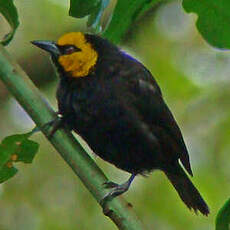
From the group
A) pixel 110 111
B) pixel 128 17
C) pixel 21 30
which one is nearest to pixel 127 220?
pixel 128 17

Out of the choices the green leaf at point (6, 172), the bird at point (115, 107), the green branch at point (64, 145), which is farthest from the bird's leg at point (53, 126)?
the bird at point (115, 107)

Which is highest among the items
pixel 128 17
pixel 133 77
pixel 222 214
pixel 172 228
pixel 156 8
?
pixel 128 17

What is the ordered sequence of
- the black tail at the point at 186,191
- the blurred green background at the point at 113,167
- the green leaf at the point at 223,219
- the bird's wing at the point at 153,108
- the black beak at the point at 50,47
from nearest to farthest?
the green leaf at the point at 223,219, the black beak at the point at 50,47, the bird's wing at the point at 153,108, the black tail at the point at 186,191, the blurred green background at the point at 113,167

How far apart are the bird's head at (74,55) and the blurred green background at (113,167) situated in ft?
6.19

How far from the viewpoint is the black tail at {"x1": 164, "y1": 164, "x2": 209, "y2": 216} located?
2.74 meters

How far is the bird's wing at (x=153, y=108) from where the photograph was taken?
8.37ft

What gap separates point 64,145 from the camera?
5.60 feet

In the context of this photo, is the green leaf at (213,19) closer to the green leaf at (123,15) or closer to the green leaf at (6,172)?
the green leaf at (123,15)

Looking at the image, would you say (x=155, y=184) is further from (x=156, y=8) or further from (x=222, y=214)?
(x=222, y=214)

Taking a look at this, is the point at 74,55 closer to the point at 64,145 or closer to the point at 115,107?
the point at 115,107

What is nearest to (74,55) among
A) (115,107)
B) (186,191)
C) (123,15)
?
(115,107)

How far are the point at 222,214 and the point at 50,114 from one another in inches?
17.2

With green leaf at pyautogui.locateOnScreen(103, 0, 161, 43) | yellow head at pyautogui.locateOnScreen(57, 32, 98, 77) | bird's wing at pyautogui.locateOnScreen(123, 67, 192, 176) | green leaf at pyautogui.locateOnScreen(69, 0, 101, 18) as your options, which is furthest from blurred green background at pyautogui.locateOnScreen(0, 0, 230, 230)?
green leaf at pyautogui.locateOnScreen(69, 0, 101, 18)

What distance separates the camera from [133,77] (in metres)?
2.58
